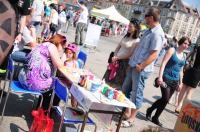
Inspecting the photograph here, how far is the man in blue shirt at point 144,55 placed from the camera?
508cm

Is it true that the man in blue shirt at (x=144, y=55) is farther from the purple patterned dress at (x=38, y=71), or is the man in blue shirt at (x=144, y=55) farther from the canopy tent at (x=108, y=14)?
the canopy tent at (x=108, y=14)

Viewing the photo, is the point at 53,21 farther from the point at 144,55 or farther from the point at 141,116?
the point at 144,55

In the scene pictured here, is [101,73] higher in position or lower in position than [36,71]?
lower

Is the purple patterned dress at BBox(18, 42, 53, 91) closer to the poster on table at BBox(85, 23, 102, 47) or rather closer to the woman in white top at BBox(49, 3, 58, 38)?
the woman in white top at BBox(49, 3, 58, 38)

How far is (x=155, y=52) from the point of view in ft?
16.7

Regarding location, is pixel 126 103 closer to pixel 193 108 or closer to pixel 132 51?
pixel 193 108

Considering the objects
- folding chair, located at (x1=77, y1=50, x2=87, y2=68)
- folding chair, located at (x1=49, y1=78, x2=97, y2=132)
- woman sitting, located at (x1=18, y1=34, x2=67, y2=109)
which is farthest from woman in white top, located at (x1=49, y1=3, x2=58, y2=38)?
folding chair, located at (x1=49, y1=78, x2=97, y2=132)

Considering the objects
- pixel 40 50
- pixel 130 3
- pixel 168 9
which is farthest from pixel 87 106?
pixel 130 3

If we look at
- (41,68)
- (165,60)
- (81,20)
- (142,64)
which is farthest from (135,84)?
(81,20)

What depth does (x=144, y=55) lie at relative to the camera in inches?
204

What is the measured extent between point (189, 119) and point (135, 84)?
1.82 m

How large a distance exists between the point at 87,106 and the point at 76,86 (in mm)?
437

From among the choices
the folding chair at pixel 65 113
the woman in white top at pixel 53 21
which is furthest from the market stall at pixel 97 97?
the woman in white top at pixel 53 21

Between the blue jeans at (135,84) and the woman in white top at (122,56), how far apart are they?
28 centimetres
